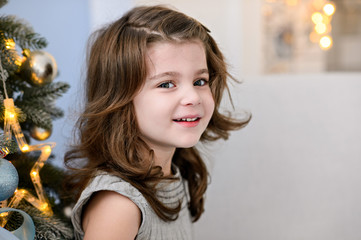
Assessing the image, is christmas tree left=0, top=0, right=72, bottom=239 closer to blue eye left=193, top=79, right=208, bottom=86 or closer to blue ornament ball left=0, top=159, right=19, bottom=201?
blue ornament ball left=0, top=159, right=19, bottom=201

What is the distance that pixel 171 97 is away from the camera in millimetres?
898

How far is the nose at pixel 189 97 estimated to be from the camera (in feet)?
2.96

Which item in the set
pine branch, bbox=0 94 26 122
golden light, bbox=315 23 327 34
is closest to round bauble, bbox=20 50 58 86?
pine branch, bbox=0 94 26 122

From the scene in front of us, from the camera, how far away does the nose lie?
2.96 ft

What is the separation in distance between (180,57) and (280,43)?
2383mm

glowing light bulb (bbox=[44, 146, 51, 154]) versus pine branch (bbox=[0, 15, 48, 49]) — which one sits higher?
pine branch (bbox=[0, 15, 48, 49])

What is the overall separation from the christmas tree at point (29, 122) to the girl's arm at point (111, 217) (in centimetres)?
6

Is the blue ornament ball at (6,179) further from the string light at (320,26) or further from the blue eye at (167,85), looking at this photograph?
the string light at (320,26)

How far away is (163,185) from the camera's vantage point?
1015 millimetres

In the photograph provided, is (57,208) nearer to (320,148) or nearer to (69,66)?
(69,66)

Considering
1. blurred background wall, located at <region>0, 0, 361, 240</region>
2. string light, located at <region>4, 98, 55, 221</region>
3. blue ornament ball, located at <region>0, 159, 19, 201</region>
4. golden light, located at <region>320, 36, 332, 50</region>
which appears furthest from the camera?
golden light, located at <region>320, 36, 332, 50</region>

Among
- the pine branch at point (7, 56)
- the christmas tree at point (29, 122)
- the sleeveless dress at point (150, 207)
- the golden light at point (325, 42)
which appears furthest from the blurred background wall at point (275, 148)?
the golden light at point (325, 42)

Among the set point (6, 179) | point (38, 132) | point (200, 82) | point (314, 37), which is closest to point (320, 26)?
point (314, 37)

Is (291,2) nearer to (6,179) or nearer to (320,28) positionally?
(320,28)
